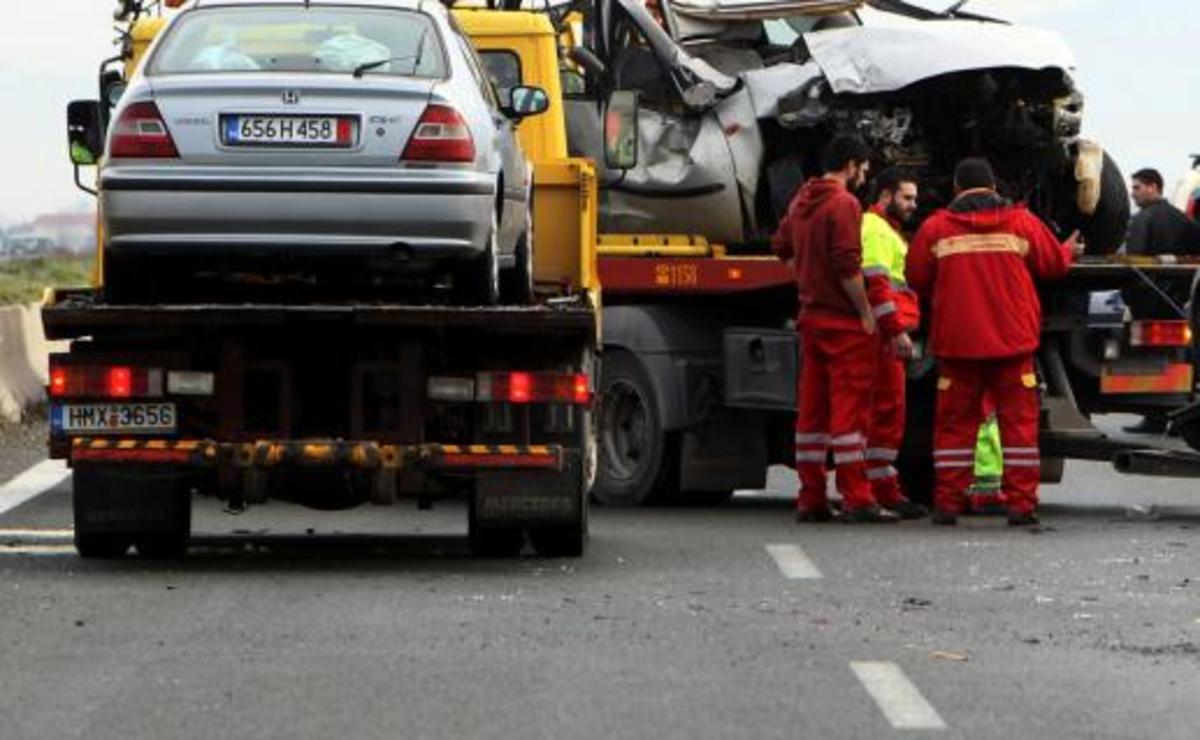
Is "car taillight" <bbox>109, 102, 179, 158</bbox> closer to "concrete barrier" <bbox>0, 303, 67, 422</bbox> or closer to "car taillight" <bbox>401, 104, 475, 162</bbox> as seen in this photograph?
"car taillight" <bbox>401, 104, 475, 162</bbox>

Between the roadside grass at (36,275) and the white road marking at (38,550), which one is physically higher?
the white road marking at (38,550)

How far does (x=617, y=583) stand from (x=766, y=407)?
487cm

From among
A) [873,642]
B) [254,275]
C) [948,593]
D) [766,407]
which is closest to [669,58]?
[766,407]

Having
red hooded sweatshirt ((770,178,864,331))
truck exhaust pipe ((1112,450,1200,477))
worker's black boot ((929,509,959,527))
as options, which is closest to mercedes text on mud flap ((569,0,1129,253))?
red hooded sweatshirt ((770,178,864,331))

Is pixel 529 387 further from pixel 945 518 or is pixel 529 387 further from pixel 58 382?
pixel 945 518

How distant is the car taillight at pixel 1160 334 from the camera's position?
17.8 m

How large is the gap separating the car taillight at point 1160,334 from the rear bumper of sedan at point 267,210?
5762 millimetres

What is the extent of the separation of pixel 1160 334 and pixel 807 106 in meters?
2.15

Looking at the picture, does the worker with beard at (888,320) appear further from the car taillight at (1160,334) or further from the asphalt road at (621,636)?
the car taillight at (1160,334)

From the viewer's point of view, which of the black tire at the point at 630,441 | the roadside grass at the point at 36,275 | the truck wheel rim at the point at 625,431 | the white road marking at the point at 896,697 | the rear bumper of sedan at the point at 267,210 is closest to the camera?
the white road marking at the point at 896,697

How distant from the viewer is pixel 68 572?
13.2m

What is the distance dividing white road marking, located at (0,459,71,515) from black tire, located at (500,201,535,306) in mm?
3296

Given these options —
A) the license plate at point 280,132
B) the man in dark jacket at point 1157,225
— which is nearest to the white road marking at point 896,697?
the license plate at point 280,132

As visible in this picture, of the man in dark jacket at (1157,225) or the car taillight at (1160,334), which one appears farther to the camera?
the man in dark jacket at (1157,225)
